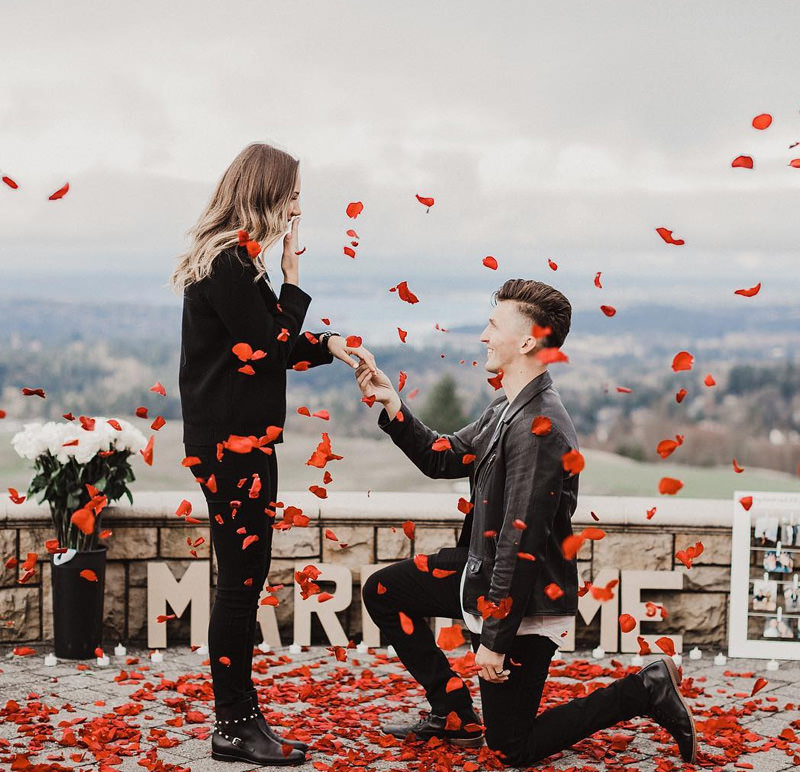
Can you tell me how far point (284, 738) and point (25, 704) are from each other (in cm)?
117

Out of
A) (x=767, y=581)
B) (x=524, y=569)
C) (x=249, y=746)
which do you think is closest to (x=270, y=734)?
(x=249, y=746)

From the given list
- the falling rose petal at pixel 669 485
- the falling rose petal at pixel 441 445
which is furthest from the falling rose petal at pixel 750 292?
the falling rose petal at pixel 441 445

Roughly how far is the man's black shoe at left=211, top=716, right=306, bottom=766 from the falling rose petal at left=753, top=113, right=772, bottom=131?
7.38 ft

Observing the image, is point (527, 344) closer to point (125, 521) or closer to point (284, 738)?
point (284, 738)

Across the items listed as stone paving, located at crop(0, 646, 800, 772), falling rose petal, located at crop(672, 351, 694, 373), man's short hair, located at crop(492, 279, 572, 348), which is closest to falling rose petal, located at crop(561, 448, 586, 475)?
falling rose petal, located at crop(672, 351, 694, 373)

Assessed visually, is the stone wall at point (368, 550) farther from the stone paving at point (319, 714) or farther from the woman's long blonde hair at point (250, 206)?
the woman's long blonde hair at point (250, 206)

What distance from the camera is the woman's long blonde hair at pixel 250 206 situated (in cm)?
307

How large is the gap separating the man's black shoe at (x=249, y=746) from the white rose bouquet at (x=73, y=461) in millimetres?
1656

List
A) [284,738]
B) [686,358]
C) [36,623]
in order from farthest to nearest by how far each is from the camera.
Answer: [36,623] < [284,738] < [686,358]

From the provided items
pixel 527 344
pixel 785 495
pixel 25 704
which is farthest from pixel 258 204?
pixel 785 495

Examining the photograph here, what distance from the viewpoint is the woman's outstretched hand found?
3.44m

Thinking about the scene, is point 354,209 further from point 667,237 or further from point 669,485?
point 669,485

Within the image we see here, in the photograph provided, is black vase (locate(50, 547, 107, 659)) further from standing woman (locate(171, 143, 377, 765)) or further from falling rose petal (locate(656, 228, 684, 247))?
falling rose petal (locate(656, 228, 684, 247))

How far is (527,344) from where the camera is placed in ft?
10.4
